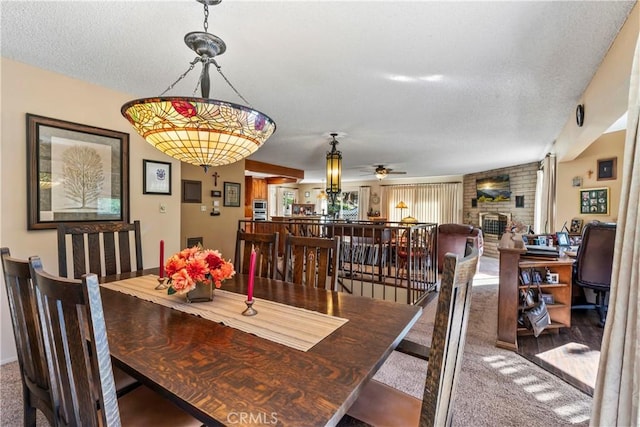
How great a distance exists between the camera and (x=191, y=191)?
4.73 metres

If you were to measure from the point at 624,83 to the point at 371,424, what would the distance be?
256cm

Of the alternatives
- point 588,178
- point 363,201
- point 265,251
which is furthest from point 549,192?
point 363,201

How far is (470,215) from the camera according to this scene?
868 cm

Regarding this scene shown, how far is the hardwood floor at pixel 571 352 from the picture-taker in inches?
81.4

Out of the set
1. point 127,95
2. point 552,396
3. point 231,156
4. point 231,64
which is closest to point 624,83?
point 552,396

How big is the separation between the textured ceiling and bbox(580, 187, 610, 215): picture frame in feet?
5.21

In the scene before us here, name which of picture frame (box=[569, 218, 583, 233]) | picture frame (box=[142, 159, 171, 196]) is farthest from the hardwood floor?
picture frame (box=[142, 159, 171, 196])

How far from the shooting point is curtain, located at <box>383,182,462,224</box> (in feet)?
30.1

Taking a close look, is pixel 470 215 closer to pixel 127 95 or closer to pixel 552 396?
pixel 552 396

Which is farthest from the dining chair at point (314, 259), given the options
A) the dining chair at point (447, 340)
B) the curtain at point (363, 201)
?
the curtain at point (363, 201)

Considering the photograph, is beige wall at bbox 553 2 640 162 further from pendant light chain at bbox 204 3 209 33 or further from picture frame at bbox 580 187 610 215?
pendant light chain at bbox 204 3 209 33

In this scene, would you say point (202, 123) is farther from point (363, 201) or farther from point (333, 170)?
point (363, 201)

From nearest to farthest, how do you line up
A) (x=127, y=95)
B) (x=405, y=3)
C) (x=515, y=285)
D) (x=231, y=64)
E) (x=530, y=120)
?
(x=405, y=3) < (x=231, y=64) < (x=515, y=285) < (x=127, y=95) < (x=530, y=120)

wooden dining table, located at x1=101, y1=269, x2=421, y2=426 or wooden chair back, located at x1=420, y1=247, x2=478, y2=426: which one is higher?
wooden chair back, located at x1=420, y1=247, x2=478, y2=426
